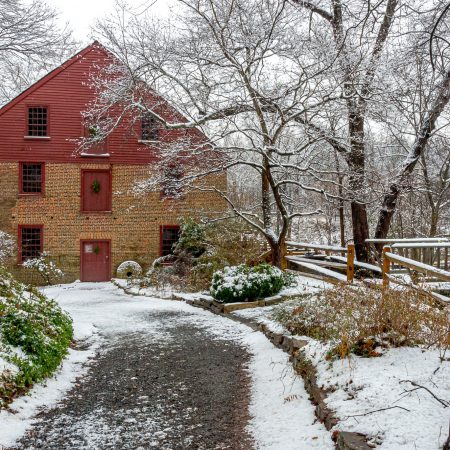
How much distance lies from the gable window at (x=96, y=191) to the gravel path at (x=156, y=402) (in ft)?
48.4

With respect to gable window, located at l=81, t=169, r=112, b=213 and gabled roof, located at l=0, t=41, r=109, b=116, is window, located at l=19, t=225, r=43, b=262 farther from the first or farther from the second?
gabled roof, located at l=0, t=41, r=109, b=116

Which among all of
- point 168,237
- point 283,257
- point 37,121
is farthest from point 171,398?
point 37,121

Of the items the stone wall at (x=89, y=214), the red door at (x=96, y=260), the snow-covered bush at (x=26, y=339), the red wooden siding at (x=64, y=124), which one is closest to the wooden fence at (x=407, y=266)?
the snow-covered bush at (x=26, y=339)

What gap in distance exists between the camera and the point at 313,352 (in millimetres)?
6113

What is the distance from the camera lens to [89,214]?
2259 centimetres

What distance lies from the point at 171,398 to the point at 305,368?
5.21ft

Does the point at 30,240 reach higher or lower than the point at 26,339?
higher

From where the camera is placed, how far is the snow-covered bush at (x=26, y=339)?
581 centimetres

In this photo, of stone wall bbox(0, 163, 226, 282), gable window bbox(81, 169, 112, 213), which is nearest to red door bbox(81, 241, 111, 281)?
stone wall bbox(0, 163, 226, 282)

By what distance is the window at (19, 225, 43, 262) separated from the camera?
2212 cm

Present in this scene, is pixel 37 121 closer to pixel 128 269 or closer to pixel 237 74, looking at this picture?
pixel 128 269

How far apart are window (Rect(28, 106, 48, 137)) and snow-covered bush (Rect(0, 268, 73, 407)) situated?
598 inches

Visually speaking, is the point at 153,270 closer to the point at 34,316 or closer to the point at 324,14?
the point at 324,14

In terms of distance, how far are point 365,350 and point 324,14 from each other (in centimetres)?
1189
